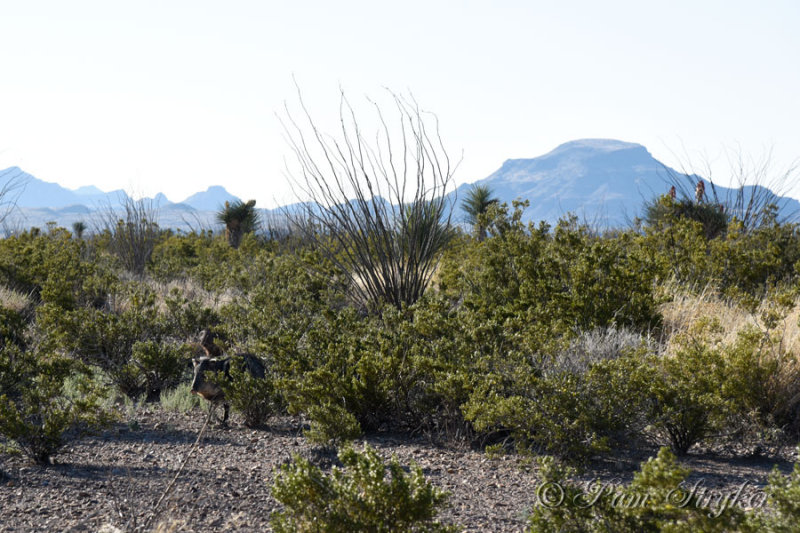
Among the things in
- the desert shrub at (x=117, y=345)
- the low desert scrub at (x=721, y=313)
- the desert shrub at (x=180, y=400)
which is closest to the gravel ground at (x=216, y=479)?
the desert shrub at (x=180, y=400)

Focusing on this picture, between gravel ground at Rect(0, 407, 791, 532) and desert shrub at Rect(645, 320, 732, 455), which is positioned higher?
desert shrub at Rect(645, 320, 732, 455)

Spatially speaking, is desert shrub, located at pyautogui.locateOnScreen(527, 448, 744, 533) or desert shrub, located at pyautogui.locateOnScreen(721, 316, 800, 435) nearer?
desert shrub, located at pyautogui.locateOnScreen(527, 448, 744, 533)

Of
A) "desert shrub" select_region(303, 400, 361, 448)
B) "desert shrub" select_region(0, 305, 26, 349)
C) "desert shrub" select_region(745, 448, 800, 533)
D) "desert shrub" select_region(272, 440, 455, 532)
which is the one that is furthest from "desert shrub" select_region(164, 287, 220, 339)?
"desert shrub" select_region(745, 448, 800, 533)

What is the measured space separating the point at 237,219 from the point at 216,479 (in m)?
16.8

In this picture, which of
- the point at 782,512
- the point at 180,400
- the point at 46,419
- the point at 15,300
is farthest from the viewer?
the point at 15,300

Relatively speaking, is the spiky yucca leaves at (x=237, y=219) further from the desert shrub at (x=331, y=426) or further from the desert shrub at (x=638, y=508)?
the desert shrub at (x=638, y=508)

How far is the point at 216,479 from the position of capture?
3977 mm

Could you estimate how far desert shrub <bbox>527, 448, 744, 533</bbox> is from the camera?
7.41 ft

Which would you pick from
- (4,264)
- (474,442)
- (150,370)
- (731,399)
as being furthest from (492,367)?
(4,264)

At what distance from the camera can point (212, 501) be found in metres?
3.58

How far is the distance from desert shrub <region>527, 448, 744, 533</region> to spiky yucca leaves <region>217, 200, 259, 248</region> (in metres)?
18.1

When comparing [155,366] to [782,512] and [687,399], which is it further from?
[782,512]

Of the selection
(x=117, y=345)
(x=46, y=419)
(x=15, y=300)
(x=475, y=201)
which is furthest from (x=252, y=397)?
(x=475, y=201)

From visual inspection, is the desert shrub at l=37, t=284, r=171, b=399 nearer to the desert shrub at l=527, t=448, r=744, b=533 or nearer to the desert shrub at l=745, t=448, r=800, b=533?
the desert shrub at l=527, t=448, r=744, b=533
